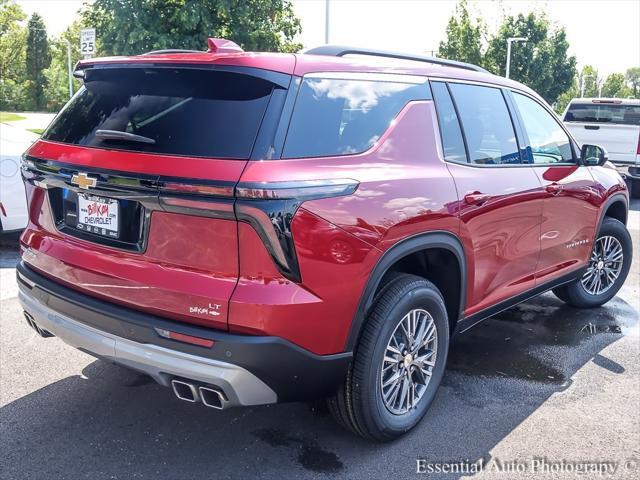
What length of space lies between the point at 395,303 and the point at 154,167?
126 cm

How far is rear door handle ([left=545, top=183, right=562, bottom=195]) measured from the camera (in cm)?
412

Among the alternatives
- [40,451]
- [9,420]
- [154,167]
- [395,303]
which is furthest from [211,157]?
[9,420]

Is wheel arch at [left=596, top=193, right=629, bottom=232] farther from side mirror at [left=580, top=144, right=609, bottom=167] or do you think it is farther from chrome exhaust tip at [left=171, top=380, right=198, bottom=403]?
chrome exhaust tip at [left=171, top=380, right=198, bottom=403]

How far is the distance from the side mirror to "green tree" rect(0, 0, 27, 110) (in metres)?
44.2

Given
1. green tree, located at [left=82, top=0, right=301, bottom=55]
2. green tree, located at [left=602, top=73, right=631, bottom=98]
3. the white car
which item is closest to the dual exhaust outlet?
the white car

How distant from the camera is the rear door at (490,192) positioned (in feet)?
11.0

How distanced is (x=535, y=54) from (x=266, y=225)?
34.5 metres

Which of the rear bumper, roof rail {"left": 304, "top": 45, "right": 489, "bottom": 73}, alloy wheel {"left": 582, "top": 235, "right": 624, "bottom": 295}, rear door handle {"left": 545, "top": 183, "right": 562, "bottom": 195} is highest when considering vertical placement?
roof rail {"left": 304, "top": 45, "right": 489, "bottom": 73}

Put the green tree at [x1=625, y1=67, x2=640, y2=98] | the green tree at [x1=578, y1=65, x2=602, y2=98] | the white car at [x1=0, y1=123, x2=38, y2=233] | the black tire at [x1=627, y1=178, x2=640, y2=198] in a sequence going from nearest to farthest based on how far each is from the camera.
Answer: the white car at [x1=0, y1=123, x2=38, y2=233]
the black tire at [x1=627, y1=178, x2=640, y2=198]
the green tree at [x1=578, y1=65, x2=602, y2=98]
the green tree at [x1=625, y1=67, x2=640, y2=98]

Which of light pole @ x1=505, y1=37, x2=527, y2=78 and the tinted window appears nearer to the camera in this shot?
the tinted window

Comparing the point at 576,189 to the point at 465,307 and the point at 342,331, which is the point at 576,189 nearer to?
the point at 465,307

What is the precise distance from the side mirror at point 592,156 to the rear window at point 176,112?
3101 millimetres

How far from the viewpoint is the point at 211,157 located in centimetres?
246

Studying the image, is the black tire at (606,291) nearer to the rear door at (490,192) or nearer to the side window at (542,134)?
the side window at (542,134)
